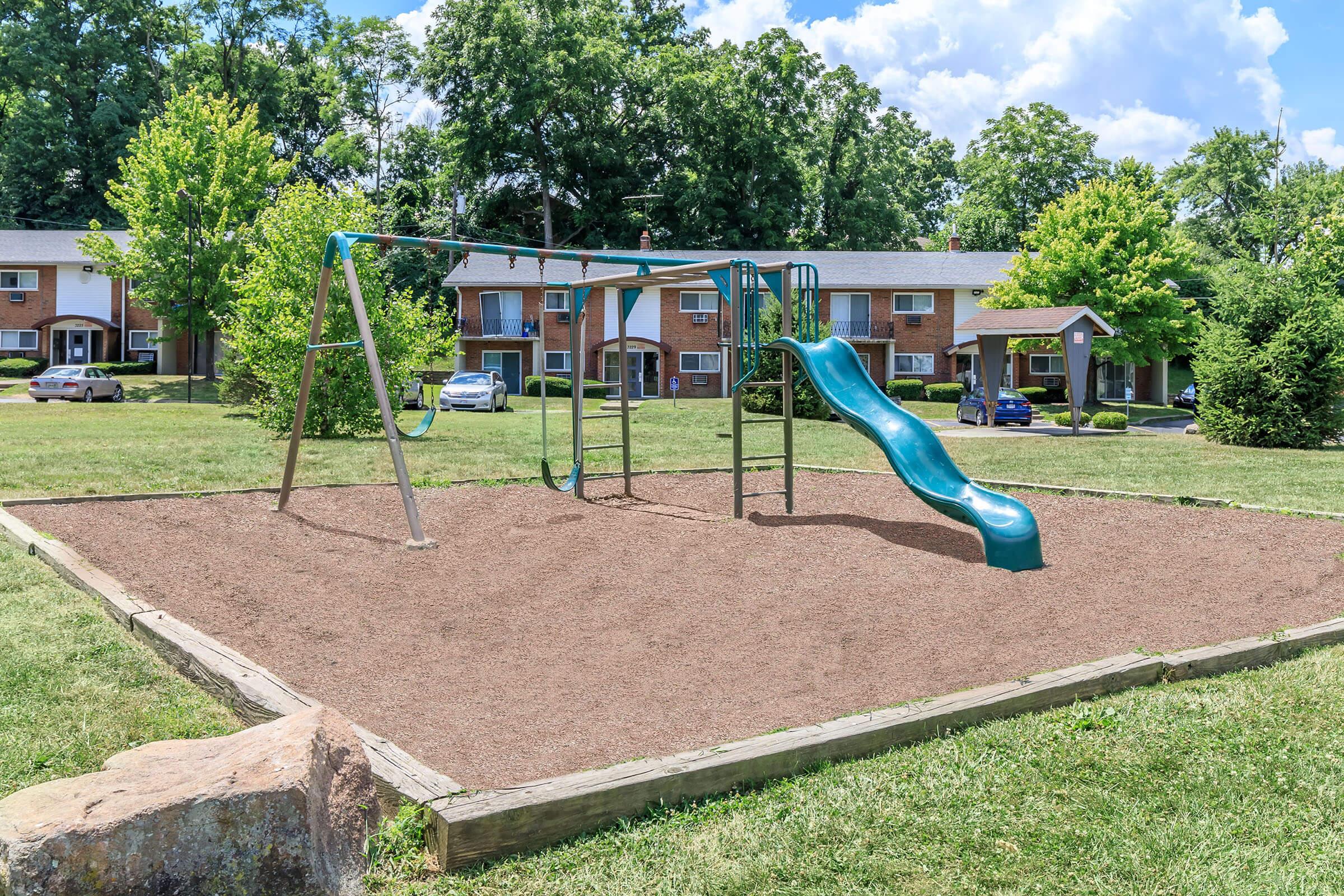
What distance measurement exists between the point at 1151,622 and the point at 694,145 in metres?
58.4

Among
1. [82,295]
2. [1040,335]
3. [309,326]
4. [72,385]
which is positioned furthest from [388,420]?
[82,295]

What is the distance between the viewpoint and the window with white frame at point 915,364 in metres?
53.0

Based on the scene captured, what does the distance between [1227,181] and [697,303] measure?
4251 cm

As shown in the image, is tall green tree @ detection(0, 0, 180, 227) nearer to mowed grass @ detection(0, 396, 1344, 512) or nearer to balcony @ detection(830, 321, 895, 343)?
mowed grass @ detection(0, 396, 1344, 512)

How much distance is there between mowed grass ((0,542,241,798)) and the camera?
4.62 metres

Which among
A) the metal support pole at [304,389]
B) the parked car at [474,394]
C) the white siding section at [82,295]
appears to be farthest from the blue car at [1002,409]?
the white siding section at [82,295]

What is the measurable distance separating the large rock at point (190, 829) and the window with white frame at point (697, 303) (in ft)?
160

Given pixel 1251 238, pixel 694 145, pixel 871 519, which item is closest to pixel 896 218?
pixel 694 145

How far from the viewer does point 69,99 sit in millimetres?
65000

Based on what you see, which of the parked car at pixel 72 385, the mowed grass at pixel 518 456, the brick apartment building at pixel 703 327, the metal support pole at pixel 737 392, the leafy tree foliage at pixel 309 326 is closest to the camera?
the metal support pole at pixel 737 392

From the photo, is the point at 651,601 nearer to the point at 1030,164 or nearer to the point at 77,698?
the point at 77,698

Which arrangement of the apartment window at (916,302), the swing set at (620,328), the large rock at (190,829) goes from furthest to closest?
1. the apartment window at (916,302)
2. the swing set at (620,328)
3. the large rock at (190,829)

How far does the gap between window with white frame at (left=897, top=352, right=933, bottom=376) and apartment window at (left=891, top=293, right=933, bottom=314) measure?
2.06 metres

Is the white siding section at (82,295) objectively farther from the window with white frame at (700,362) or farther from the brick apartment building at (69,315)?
the window with white frame at (700,362)
